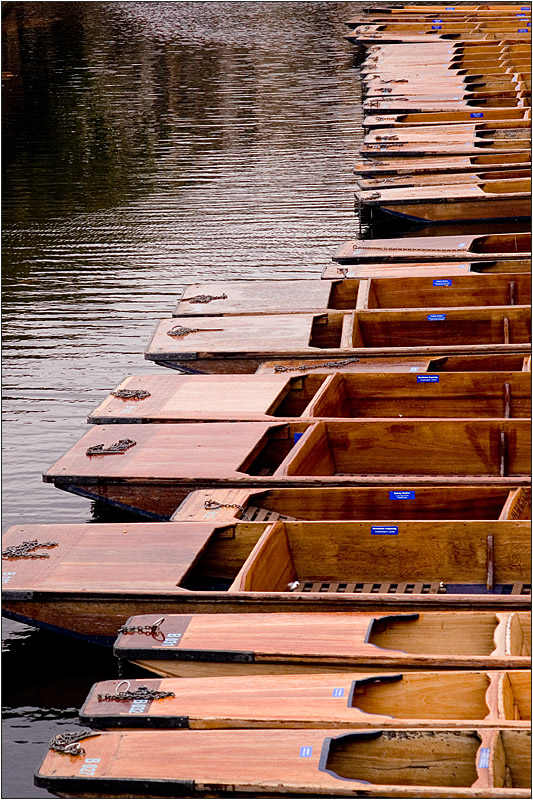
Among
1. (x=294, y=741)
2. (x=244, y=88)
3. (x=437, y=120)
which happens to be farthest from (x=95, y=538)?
(x=244, y=88)

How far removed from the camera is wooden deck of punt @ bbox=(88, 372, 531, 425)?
8.91m

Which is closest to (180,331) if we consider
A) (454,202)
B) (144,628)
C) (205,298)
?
(205,298)

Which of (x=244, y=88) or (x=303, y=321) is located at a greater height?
(x=244, y=88)

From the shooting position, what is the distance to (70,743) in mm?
5352

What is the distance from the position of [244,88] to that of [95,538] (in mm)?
19586

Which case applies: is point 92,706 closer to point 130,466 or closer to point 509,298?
point 130,466

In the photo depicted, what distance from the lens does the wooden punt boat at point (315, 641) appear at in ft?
19.0

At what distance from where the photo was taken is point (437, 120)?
18750mm

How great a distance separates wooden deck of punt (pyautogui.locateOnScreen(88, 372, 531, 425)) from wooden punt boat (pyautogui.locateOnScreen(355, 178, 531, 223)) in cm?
550

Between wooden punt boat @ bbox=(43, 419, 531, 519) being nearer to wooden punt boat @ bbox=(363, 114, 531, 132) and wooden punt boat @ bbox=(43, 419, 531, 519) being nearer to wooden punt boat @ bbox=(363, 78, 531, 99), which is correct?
wooden punt boat @ bbox=(363, 114, 531, 132)

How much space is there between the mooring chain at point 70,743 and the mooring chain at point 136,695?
10.8 inches

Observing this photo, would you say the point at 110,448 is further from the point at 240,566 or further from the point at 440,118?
the point at 440,118

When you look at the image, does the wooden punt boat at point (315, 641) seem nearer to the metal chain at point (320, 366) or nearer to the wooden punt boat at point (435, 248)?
the metal chain at point (320, 366)

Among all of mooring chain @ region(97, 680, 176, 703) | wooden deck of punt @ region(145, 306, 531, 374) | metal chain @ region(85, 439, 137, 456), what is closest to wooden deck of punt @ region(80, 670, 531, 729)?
mooring chain @ region(97, 680, 176, 703)
